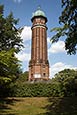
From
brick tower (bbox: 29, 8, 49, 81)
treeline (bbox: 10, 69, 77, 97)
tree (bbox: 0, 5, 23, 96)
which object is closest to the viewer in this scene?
tree (bbox: 0, 5, 23, 96)

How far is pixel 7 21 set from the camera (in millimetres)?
39531

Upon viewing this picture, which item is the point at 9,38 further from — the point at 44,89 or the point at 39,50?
the point at 39,50

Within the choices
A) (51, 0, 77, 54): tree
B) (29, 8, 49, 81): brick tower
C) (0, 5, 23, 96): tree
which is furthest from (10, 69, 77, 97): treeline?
(29, 8, 49, 81): brick tower

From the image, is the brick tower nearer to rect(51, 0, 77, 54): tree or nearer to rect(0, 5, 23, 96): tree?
rect(0, 5, 23, 96): tree

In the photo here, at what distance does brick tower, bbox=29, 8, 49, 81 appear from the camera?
261ft

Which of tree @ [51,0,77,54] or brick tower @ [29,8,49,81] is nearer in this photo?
tree @ [51,0,77,54]

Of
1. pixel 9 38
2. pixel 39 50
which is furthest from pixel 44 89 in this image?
pixel 39 50

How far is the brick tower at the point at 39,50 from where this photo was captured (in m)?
79.6

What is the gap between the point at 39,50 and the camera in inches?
3216

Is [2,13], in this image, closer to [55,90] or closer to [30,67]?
[55,90]

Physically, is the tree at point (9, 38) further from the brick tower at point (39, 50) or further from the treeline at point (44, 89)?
the brick tower at point (39, 50)

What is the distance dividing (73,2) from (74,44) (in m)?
3.64

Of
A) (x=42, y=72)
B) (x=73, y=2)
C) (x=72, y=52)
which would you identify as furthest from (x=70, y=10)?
(x=42, y=72)

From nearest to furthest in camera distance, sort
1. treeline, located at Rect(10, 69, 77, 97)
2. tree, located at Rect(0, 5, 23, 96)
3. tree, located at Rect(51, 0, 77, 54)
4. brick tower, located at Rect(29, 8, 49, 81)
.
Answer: tree, located at Rect(51, 0, 77, 54)
tree, located at Rect(0, 5, 23, 96)
treeline, located at Rect(10, 69, 77, 97)
brick tower, located at Rect(29, 8, 49, 81)
